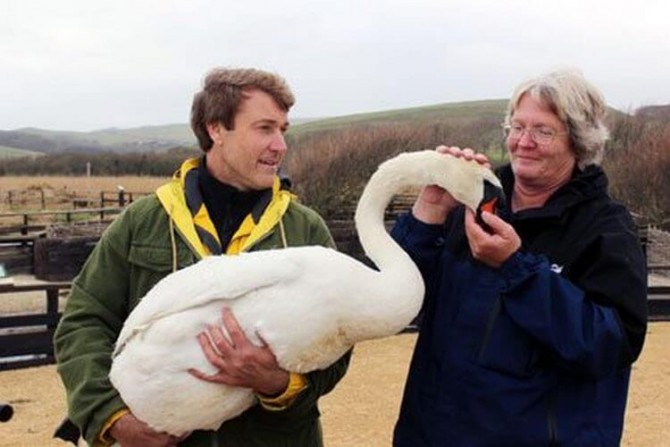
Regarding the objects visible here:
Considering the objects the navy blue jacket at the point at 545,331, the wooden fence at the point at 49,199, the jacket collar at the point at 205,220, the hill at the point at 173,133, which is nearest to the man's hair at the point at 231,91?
the jacket collar at the point at 205,220

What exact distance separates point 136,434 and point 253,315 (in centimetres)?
67

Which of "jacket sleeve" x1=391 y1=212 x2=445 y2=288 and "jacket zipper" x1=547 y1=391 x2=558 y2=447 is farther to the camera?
"jacket sleeve" x1=391 y1=212 x2=445 y2=288

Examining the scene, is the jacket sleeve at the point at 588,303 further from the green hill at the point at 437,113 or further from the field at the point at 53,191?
the green hill at the point at 437,113

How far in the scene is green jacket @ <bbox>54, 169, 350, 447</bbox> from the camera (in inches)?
123

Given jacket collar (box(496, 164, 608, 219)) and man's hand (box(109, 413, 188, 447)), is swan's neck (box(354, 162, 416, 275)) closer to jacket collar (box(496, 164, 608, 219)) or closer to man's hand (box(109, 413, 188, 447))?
jacket collar (box(496, 164, 608, 219))

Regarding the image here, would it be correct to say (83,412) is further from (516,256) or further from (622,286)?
(622,286)

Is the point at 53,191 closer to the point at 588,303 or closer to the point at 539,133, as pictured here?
the point at 539,133

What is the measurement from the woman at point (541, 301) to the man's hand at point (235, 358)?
2.20ft

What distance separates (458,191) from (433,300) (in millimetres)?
463

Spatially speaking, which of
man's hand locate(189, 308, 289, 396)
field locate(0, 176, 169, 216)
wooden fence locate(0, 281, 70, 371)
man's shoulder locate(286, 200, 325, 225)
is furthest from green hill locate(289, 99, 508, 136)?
man's hand locate(189, 308, 289, 396)

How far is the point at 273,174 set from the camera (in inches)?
127

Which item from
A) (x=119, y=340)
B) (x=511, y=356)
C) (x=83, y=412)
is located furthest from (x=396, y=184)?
(x=83, y=412)

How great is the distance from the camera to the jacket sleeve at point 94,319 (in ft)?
10.3

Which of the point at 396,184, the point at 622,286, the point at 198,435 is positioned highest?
the point at 396,184
